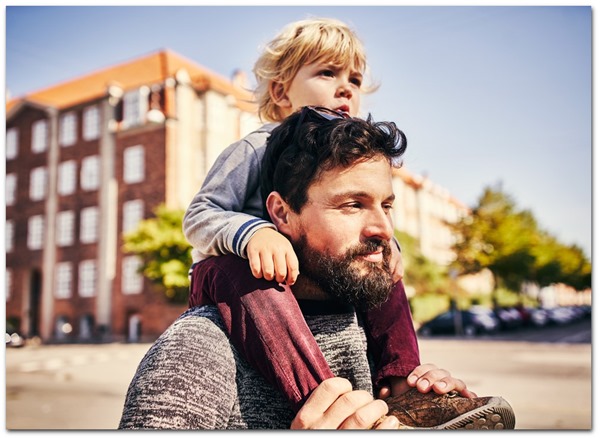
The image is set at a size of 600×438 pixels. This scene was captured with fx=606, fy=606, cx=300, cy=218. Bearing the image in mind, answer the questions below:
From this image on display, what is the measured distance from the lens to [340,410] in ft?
2.83

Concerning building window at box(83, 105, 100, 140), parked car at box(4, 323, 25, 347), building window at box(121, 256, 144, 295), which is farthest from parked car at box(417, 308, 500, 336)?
parked car at box(4, 323, 25, 347)

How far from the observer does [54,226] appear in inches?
572

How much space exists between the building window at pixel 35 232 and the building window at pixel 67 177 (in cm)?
107

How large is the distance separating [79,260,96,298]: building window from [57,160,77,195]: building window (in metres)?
2.04

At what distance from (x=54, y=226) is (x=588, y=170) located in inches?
535

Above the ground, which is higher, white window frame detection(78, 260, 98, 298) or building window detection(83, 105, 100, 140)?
building window detection(83, 105, 100, 140)

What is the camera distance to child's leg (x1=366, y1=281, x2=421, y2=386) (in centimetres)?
109

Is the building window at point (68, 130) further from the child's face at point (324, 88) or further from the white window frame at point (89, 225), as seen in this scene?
the child's face at point (324, 88)

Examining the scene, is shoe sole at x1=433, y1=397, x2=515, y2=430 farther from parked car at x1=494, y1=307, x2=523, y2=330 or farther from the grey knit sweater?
parked car at x1=494, y1=307, x2=523, y2=330

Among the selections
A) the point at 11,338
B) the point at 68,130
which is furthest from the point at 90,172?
the point at 11,338

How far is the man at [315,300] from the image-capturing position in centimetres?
87

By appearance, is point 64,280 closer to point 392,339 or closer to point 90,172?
point 90,172

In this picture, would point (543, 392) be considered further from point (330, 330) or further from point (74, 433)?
point (330, 330)

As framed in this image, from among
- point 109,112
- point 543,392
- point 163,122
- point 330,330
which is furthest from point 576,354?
point 109,112
